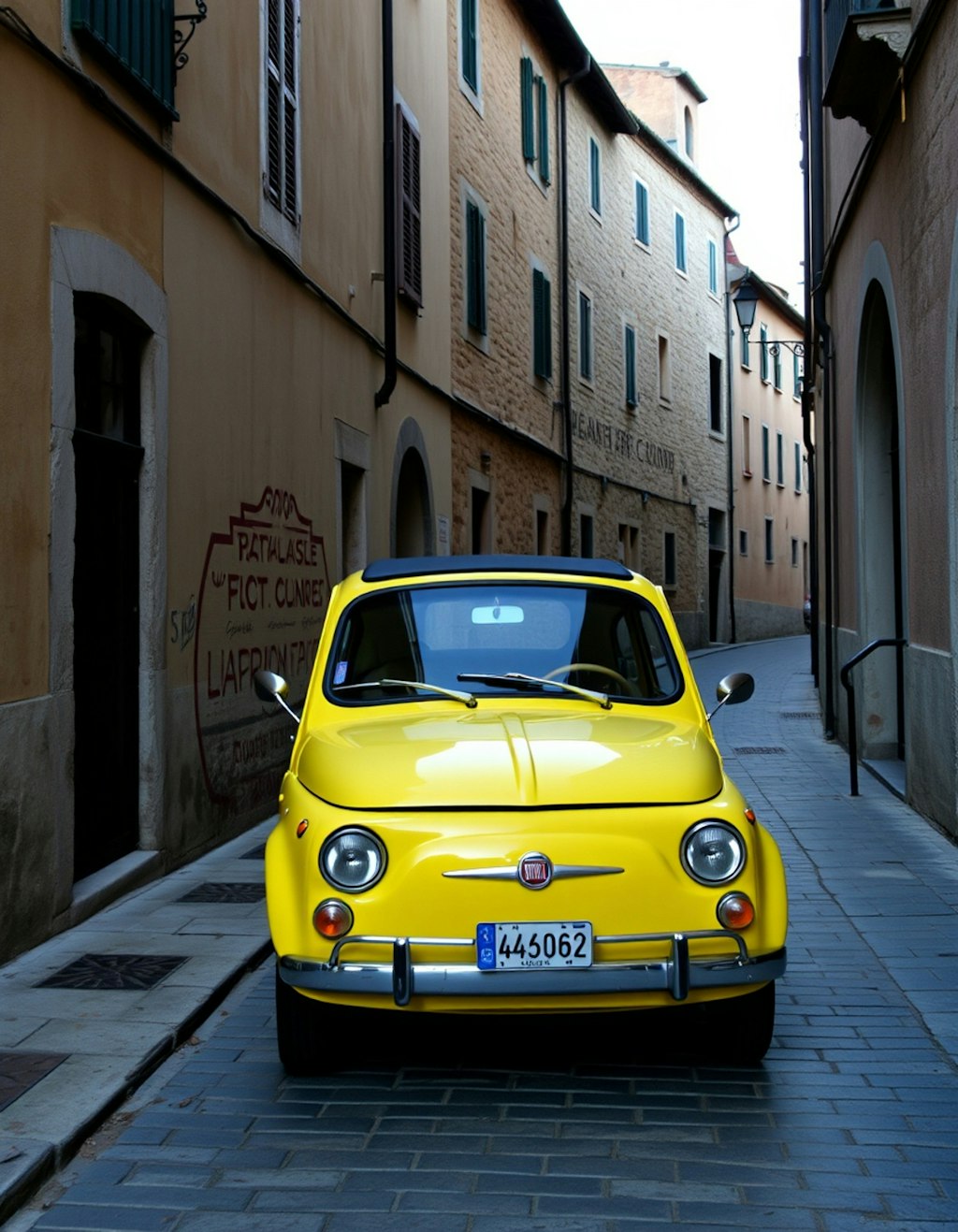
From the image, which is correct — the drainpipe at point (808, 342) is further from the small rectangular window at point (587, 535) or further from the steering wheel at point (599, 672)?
the steering wheel at point (599, 672)

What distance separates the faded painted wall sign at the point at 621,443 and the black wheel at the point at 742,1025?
20.0 meters

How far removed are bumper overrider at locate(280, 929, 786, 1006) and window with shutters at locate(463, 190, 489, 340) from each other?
585 inches

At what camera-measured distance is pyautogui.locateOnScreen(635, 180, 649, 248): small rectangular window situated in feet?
97.0

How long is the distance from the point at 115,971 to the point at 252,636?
438 cm

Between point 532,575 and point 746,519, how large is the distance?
3407 centimetres

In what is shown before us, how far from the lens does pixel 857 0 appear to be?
32.1 feet

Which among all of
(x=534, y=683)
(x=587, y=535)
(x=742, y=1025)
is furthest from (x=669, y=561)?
(x=742, y=1025)

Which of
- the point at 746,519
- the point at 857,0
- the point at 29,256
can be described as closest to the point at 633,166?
the point at 746,519

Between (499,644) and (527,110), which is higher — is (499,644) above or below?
below

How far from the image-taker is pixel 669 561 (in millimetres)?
31719

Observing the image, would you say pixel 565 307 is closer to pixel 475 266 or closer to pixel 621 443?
→ pixel 621 443

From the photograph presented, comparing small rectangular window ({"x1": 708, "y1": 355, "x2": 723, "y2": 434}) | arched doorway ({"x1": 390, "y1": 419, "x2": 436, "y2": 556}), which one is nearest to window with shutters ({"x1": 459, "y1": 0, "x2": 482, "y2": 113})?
arched doorway ({"x1": 390, "y1": 419, "x2": 436, "y2": 556})

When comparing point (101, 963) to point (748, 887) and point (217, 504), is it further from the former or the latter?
point (217, 504)

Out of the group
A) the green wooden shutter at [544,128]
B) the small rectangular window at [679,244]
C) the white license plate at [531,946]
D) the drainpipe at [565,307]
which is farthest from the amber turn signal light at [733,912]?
the small rectangular window at [679,244]
